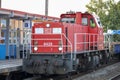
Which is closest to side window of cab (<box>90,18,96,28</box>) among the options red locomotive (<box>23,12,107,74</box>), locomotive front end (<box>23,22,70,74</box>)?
red locomotive (<box>23,12,107,74</box>)

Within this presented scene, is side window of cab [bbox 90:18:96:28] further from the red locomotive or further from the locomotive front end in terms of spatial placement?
the locomotive front end

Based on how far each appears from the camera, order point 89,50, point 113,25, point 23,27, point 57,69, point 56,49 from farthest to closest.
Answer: point 113,25 → point 23,27 → point 89,50 → point 56,49 → point 57,69

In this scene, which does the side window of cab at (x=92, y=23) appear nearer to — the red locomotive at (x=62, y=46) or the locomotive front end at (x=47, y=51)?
the red locomotive at (x=62, y=46)

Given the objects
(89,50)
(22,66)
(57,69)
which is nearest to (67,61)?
(57,69)

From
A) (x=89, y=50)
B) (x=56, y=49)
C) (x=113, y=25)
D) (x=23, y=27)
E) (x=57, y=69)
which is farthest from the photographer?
(x=113, y=25)

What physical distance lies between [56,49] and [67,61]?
123cm

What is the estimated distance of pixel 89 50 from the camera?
2048 centimetres

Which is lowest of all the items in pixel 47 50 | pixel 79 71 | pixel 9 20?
pixel 79 71

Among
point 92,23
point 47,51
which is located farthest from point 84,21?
point 47,51

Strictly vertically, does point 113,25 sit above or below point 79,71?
above

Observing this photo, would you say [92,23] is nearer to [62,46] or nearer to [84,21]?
[84,21]

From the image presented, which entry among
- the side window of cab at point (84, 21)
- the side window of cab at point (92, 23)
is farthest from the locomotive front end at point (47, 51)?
the side window of cab at point (92, 23)

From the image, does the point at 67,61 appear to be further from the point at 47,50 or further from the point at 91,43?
the point at 91,43

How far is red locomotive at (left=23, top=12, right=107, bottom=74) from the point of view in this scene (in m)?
16.4
